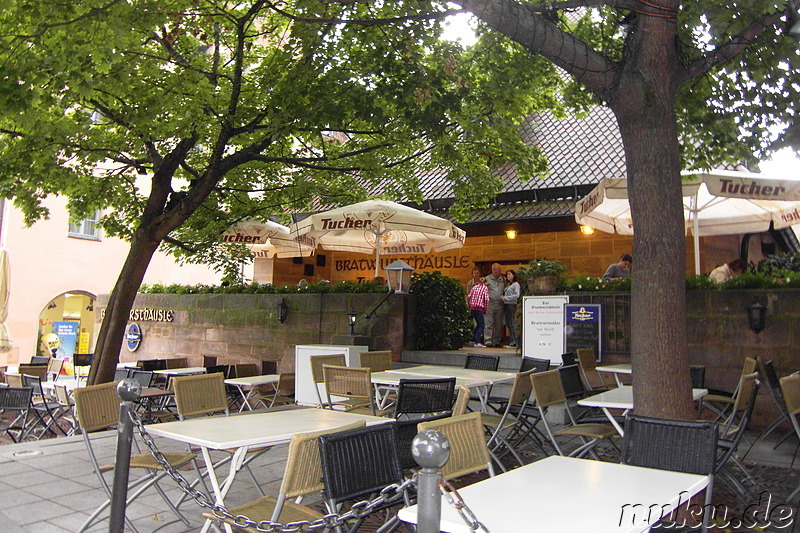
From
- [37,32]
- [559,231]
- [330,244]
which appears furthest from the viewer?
[559,231]

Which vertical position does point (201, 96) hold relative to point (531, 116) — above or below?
below

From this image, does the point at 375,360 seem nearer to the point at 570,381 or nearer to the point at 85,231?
the point at 570,381

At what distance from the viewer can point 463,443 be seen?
3.63 metres

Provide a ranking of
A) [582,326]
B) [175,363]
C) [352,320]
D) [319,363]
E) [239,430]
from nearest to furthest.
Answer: [239,430] < [319,363] < [582,326] < [352,320] < [175,363]

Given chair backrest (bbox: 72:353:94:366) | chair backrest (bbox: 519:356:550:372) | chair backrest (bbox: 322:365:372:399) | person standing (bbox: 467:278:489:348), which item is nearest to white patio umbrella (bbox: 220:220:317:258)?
chair backrest (bbox: 72:353:94:366)

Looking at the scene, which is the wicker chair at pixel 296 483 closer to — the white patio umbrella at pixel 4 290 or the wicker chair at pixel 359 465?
the wicker chair at pixel 359 465

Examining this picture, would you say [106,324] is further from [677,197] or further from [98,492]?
[677,197]

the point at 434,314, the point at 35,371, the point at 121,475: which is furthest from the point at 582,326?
the point at 35,371

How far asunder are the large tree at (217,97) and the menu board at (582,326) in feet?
8.20

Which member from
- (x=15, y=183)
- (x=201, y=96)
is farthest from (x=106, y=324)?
(x=201, y=96)

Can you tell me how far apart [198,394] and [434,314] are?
21.6ft

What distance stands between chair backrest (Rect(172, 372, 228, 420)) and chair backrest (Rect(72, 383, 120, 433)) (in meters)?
0.46

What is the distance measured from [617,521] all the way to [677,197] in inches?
122

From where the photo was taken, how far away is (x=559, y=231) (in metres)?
15.3
